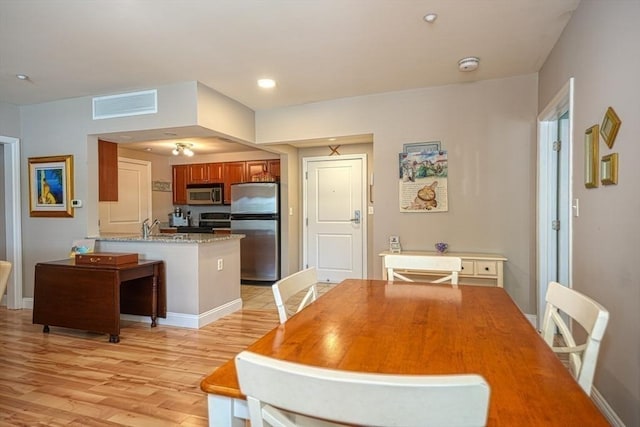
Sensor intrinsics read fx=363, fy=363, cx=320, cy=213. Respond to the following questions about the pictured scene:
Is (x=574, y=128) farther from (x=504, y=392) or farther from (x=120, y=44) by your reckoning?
(x=120, y=44)

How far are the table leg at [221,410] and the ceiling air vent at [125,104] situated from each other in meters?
3.48

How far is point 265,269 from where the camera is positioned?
5527 mm

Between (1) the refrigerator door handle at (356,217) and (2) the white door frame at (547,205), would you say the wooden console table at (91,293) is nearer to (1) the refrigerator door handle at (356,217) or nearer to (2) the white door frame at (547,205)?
(1) the refrigerator door handle at (356,217)

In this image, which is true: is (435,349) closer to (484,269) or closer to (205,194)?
(484,269)

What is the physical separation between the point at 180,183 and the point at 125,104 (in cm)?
293

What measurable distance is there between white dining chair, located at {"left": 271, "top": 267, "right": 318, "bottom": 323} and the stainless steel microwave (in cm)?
472

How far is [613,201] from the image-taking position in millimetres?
1820

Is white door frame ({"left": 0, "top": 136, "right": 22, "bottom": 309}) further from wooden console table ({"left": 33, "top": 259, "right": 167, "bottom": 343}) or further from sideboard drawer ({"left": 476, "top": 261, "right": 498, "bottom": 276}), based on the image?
sideboard drawer ({"left": 476, "top": 261, "right": 498, "bottom": 276})

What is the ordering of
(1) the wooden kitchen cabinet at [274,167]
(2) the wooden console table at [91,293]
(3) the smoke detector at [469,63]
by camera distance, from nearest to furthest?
(3) the smoke detector at [469,63]
(2) the wooden console table at [91,293]
(1) the wooden kitchen cabinet at [274,167]

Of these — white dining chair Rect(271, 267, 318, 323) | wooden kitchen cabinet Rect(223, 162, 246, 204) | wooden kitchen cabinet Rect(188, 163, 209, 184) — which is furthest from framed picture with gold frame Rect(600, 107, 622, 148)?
wooden kitchen cabinet Rect(188, 163, 209, 184)

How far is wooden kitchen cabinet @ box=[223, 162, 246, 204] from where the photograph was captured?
20.1 ft

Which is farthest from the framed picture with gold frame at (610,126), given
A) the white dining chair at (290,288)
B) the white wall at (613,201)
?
the white dining chair at (290,288)

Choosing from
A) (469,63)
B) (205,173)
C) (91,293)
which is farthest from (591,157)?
(205,173)

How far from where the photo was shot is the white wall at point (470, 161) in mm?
3553
